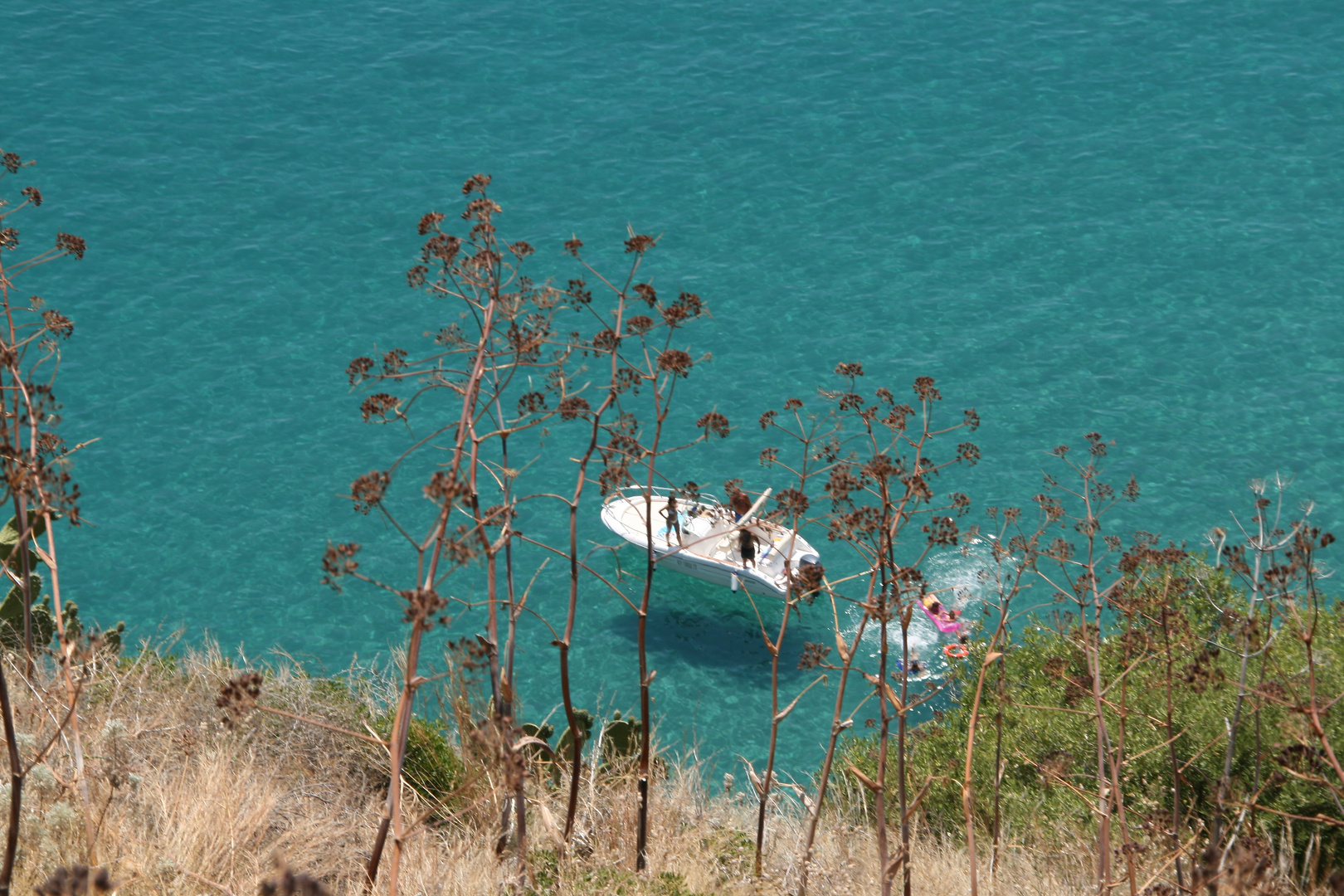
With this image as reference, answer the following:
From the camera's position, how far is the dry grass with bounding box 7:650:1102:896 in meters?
6.66

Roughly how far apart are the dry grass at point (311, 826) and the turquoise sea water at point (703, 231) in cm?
1005

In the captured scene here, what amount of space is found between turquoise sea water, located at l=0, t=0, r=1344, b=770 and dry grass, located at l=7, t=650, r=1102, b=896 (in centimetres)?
1005

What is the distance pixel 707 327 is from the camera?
3114 cm

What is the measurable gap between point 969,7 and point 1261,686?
42.9 metres

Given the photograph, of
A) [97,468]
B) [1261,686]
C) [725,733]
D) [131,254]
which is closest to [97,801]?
[1261,686]

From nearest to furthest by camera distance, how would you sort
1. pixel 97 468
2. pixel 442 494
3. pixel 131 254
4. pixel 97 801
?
pixel 442 494
pixel 97 801
pixel 97 468
pixel 131 254

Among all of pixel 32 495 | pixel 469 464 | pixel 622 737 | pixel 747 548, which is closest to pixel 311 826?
pixel 32 495

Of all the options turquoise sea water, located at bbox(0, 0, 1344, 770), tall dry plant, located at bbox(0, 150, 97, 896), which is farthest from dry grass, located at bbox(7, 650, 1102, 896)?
turquoise sea water, located at bbox(0, 0, 1344, 770)

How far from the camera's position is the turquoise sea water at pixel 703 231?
82.8ft

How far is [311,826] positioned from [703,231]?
1084 inches

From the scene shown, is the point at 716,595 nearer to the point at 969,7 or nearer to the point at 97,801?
the point at 97,801

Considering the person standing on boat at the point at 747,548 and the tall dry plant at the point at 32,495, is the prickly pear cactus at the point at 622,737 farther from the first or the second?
the person standing on boat at the point at 747,548

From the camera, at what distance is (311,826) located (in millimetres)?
8016

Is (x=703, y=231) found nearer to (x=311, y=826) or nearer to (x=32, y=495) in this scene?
(x=311, y=826)
